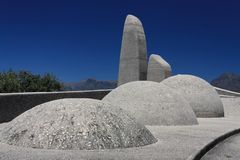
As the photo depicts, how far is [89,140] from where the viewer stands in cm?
931

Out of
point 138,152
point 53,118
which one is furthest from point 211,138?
point 53,118

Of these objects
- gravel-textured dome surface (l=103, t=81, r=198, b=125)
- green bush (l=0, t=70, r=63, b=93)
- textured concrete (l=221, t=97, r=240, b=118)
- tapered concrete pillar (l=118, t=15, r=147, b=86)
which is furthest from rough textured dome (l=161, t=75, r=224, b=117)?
green bush (l=0, t=70, r=63, b=93)

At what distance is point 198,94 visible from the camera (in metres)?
20.8

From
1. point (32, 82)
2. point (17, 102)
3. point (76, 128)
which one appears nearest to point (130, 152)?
point (76, 128)

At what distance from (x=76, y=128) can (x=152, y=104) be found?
597 centimetres

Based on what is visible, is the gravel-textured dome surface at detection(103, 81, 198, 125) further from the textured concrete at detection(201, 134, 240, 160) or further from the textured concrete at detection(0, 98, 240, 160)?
the textured concrete at detection(0, 98, 240, 160)

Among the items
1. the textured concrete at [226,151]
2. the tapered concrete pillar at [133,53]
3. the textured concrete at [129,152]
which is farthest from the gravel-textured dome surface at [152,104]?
the tapered concrete pillar at [133,53]

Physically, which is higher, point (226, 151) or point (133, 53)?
point (133, 53)

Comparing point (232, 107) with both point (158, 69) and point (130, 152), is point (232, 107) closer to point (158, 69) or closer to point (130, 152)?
point (158, 69)

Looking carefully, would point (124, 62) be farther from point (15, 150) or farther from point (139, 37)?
point (15, 150)

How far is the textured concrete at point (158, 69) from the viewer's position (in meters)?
30.2

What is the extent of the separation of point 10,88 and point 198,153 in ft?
92.8

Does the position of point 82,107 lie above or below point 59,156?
above

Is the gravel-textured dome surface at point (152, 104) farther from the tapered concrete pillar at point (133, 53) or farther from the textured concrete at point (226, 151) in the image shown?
the tapered concrete pillar at point (133, 53)
